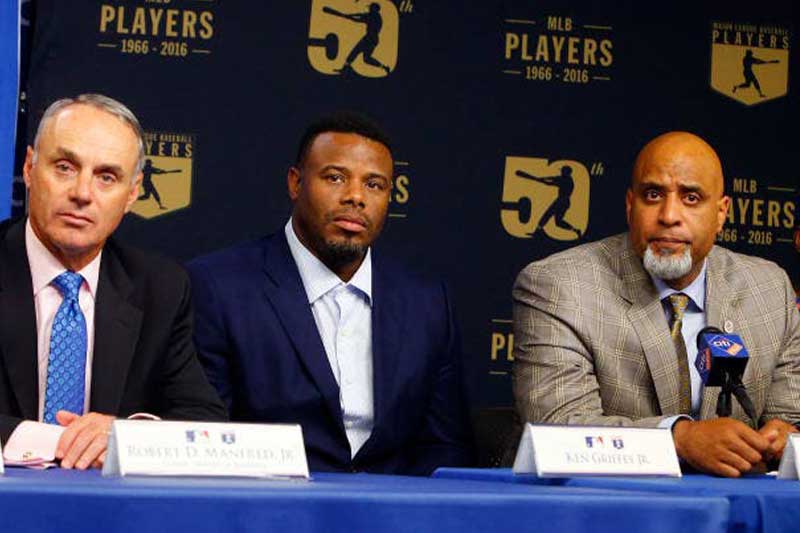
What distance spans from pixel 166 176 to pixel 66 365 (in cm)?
Answer: 186

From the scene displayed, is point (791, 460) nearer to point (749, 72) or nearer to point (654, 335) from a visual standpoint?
point (654, 335)

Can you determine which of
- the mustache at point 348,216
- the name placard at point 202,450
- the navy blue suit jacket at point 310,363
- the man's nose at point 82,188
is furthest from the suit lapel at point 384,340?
the name placard at point 202,450

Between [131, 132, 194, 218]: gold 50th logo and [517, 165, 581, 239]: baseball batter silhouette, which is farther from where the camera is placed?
[517, 165, 581, 239]: baseball batter silhouette

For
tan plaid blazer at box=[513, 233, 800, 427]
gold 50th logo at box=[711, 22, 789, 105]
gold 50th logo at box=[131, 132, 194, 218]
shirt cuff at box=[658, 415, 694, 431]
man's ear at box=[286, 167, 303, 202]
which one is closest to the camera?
shirt cuff at box=[658, 415, 694, 431]

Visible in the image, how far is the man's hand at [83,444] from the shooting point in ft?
6.78

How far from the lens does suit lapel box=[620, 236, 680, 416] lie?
3156 millimetres

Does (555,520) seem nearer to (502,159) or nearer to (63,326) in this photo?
(63,326)

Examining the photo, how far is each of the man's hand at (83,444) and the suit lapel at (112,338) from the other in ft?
1.23

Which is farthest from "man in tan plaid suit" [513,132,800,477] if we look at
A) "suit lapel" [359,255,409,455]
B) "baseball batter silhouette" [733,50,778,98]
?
"baseball batter silhouette" [733,50,778,98]

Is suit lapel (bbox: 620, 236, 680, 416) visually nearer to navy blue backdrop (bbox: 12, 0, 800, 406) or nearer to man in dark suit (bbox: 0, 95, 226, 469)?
man in dark suit (bbox: 0, 95, 226, 469)

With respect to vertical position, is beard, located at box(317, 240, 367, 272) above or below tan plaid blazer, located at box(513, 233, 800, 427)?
above

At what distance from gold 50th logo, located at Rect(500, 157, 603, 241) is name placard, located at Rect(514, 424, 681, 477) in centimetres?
254

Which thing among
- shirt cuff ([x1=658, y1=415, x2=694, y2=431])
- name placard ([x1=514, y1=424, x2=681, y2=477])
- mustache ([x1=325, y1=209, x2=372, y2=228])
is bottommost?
shirt cuff ([x1=658, y1=415, x2=694, y2=431])

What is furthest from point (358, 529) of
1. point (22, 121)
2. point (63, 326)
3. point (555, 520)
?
Answer: point (22, 121)
